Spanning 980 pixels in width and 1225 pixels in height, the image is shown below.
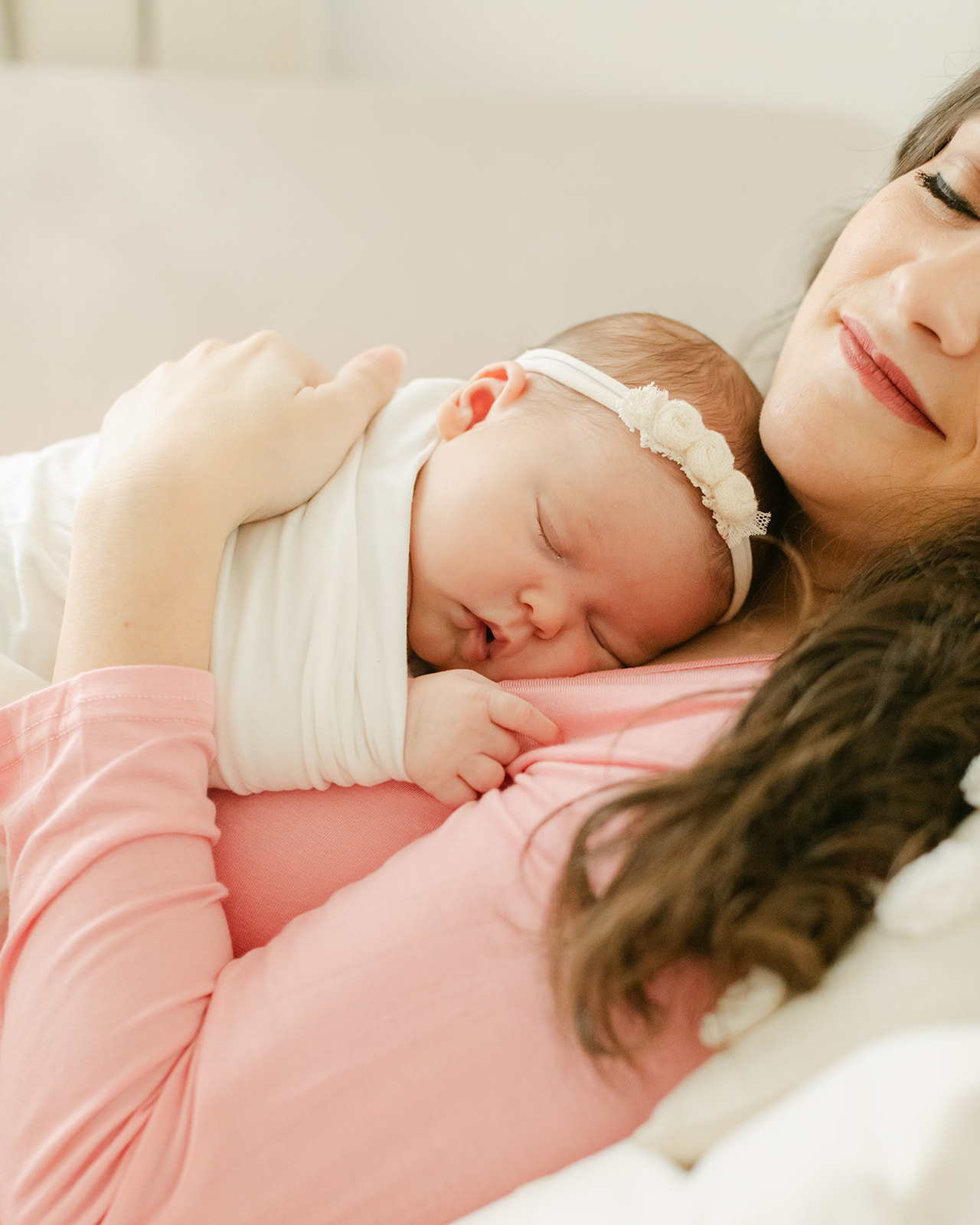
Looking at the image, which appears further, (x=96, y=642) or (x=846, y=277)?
(x=846, y=277)

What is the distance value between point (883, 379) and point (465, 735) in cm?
50

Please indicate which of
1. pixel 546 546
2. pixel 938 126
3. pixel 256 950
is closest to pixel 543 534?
pixel 546 546

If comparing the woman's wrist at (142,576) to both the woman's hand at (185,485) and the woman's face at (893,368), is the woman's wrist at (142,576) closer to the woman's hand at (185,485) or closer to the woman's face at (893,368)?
the woman's hand at (185,485)

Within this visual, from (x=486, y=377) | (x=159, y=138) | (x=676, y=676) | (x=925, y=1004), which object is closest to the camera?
(x=925, y=1004)

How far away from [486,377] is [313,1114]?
0.73 m

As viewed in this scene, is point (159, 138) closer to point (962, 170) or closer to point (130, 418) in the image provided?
point (130, 418)

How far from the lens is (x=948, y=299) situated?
836 millimetres

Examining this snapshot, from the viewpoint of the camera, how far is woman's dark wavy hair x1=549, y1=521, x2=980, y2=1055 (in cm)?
60

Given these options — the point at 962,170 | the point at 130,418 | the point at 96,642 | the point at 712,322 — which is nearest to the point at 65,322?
the point at 130,418

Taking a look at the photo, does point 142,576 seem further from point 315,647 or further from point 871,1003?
point 871,1003

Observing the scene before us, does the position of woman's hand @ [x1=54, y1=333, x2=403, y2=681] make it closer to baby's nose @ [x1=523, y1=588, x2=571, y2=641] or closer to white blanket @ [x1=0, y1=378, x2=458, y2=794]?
white blanket @ [x1=0, y1=378, x2=458, y2=794]

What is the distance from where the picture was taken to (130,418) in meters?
0.95

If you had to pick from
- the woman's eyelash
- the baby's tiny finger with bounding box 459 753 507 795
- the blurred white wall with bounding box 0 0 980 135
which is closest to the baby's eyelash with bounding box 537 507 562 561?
the baby's tiny finger with bounding box 459 753 507 795

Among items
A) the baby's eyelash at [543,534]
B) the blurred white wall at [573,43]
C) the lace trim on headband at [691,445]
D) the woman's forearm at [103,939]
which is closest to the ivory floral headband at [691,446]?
the lace trim on headband at [691,445]
